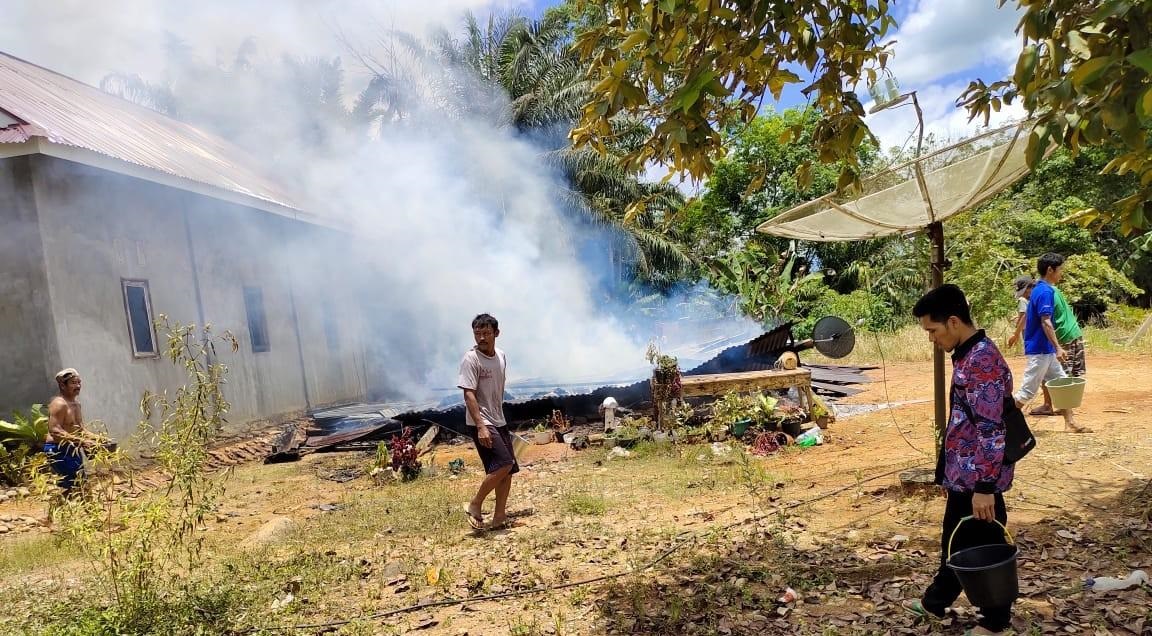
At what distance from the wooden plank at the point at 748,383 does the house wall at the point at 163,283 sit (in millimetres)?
6309

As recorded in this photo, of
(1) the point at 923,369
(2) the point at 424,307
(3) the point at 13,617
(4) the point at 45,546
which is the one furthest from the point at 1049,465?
(2) the point at 424,307

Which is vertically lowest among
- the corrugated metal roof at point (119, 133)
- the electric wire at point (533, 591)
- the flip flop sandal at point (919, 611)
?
the flip flop sandal at point (919, 611)

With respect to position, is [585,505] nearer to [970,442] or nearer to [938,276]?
[938,276]

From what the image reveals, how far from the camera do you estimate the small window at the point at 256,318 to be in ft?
39.8

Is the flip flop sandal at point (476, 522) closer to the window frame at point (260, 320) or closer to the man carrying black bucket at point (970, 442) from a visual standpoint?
the man carrying black bucket at point (970, 442)

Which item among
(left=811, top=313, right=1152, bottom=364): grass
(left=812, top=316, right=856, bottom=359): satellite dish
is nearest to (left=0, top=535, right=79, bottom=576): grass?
(left=812, top=316, right=856, bottom=359): satellite dish

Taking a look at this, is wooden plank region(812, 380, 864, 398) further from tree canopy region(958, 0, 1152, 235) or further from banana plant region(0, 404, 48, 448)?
banana plant region(0, 404, 48, 448)

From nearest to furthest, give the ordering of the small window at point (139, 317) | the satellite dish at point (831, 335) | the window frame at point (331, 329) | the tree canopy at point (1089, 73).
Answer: the tree canopy at point (1089, 73) < the small window at point (139, 317) < the satellite dish at point (831, 335) < the window frame at point (331, 329)

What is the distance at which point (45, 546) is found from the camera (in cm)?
565

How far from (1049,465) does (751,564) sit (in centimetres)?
312

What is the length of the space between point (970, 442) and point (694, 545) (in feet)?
7.11

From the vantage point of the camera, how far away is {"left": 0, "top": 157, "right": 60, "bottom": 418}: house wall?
8.05m

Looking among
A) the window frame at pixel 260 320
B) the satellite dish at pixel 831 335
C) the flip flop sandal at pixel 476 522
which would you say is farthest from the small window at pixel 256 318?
the satellite dish at pixel 831 335

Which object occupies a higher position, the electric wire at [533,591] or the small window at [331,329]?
the small window at [331,329]
